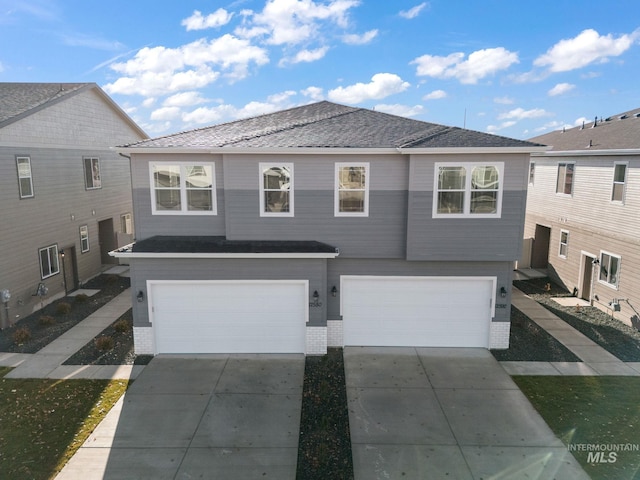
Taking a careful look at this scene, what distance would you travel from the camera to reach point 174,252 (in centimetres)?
1167

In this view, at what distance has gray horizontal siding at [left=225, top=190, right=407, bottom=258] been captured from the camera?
39.8 ft

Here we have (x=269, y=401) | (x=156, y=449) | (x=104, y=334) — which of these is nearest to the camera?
(x=156, y=449)

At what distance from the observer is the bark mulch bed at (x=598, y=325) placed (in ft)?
41.3

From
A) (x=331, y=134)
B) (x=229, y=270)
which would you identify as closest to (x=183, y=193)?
(x=229, y=270)

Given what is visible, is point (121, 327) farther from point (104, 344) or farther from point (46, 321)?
point (46, 321)

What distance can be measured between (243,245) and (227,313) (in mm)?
1958

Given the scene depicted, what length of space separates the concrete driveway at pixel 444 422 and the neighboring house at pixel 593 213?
632 centimetres

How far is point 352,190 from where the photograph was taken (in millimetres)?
12133

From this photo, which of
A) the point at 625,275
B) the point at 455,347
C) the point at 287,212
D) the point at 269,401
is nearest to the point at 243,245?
the point at 287,212

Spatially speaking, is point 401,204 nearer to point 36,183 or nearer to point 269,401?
point 269,401

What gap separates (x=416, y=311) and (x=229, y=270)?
5353mm

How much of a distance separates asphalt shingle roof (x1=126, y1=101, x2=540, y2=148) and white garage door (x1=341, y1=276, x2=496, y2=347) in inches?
148

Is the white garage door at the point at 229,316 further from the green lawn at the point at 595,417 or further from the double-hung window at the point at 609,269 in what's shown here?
the double-hung window at the point at 609,269

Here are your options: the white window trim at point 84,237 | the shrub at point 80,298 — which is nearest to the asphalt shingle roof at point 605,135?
the shrub at point 80,298
